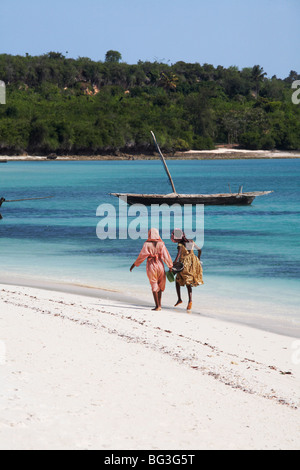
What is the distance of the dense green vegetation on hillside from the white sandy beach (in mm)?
134495

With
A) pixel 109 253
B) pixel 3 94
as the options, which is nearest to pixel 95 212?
pixel 109 253

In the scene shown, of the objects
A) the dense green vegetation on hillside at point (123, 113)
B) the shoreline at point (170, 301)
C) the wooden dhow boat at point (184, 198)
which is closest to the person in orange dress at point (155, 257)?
the shoreline at point (170, 301)

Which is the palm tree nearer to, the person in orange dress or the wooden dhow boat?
the wooden dhow boat

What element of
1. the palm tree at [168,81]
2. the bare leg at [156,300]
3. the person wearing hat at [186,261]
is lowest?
the bare leg at [156,300]

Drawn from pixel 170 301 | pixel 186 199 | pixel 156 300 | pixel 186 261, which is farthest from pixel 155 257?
pixel 186 199

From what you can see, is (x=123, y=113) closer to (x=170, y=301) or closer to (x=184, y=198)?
(x=184, y=198)

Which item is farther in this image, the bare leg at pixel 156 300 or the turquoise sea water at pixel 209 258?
the turquoise sea water at pixel 209 258

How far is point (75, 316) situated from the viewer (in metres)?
10.5

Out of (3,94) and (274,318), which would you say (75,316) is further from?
(3,94)

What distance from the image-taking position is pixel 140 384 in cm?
709

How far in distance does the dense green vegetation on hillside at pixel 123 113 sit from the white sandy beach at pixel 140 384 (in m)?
134

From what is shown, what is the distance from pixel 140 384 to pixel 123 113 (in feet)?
513

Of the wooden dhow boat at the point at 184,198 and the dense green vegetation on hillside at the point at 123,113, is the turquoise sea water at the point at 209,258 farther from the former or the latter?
the dense green vegetation on hillside at the point at 123,113

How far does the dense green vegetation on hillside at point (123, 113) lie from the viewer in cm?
14738
